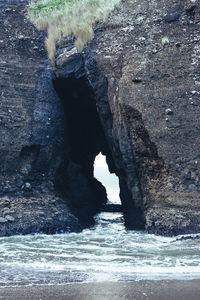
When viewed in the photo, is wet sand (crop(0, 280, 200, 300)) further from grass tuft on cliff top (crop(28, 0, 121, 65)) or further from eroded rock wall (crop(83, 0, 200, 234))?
grass tuft on cliff top (crop(28, 0, 121, 65))

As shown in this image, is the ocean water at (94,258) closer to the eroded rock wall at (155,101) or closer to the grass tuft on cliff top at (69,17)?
the eroded rock wall at (155,101)

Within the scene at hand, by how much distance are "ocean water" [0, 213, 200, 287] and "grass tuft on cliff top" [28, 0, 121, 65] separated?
795cm

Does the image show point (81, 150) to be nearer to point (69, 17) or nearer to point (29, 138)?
point (29, 138)

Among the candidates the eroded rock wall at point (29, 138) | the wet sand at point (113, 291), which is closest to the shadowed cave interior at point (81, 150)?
the eroded rock wall at point (29, 138)

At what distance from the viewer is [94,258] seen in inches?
371

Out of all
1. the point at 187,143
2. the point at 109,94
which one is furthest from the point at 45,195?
the point at 187,143

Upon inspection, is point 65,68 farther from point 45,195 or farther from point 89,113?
point 45,195

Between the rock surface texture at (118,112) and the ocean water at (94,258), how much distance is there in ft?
4.33

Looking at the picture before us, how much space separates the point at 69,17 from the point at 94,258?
11823 mm

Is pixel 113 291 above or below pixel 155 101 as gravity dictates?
below

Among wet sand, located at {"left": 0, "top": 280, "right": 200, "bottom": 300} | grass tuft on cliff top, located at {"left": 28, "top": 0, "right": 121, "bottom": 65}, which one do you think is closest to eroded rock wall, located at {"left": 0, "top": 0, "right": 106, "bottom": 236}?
grass tuft on cliff top, located at {"left": 28, "top": 0, "right": 121, "bottom": 65}

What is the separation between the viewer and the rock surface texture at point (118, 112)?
1363cm

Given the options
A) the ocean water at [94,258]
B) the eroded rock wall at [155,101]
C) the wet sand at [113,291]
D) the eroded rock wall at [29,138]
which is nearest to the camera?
the wet sand at [113,291]

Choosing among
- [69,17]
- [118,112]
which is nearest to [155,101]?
[118,112]
